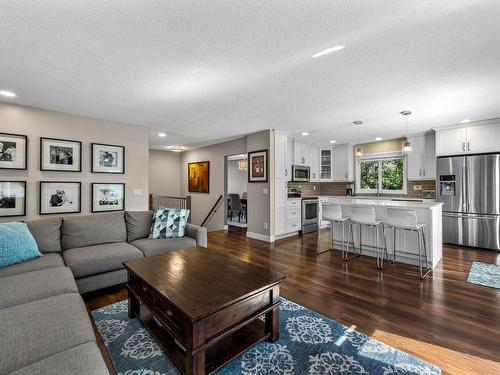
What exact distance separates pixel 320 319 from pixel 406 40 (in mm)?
2566

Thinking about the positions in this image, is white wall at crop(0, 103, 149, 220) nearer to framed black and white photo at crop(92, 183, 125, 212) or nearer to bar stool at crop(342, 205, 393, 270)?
framed black and white photo at crop(92, 183, 125, 212)

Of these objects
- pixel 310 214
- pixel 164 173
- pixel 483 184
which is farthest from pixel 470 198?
pixel 164 173

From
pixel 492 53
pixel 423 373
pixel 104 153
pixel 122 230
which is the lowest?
pixel 423 373

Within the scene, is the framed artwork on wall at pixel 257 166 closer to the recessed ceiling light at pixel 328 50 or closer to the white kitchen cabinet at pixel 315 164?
the white kitchen cabinet at pixel 315 164

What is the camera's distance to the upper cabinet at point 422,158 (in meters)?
5.54

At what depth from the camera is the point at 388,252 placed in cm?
389

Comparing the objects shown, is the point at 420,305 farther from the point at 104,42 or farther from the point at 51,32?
the point at 51,32

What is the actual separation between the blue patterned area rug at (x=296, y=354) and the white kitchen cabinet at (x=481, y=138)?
4.82 meters

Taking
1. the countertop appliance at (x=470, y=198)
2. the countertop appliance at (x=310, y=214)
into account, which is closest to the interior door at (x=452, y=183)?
the countertop appliance at (x=470, y=198)

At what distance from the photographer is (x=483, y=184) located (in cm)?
454

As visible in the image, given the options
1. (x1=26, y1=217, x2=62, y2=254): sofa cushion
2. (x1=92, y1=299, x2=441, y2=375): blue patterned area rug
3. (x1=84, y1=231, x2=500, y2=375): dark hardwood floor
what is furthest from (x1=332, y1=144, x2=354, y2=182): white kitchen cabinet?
(x1=26, y1=217, x2=62, y2=254): sofa cushion

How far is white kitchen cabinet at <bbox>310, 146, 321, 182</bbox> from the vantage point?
706 cm

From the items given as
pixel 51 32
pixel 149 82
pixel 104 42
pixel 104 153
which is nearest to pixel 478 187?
pixel 149 82

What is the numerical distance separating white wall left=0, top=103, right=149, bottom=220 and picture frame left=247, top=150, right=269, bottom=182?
232 centimetres
